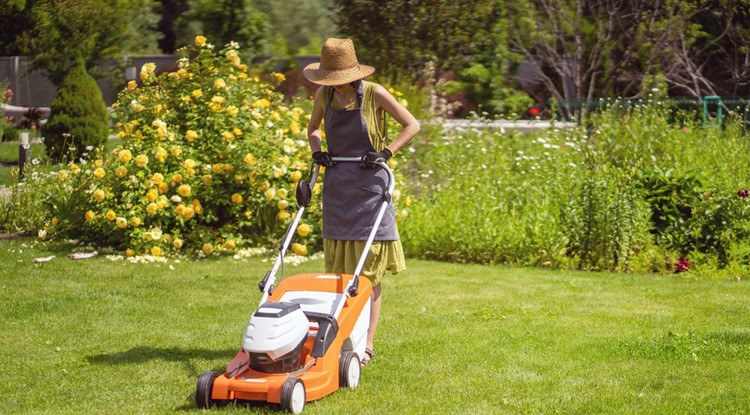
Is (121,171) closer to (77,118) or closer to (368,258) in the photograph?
(368,258)

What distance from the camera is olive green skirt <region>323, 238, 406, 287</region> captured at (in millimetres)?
5340

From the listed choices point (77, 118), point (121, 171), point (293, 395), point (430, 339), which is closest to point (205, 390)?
point (293, 395)

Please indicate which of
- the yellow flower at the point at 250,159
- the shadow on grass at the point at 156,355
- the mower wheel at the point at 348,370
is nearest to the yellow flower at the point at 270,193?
the yellow flower at the point at 250,159

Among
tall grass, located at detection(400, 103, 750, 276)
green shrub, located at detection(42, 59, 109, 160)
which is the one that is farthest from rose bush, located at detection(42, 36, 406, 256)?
green shrub, located at detection(42, 59, 109, 160)

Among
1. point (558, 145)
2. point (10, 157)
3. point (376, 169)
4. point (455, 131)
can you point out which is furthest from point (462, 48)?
point (376, 169)

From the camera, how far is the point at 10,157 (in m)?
17.4

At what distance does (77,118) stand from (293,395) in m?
12.8

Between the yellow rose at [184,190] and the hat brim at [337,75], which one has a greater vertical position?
the hat brim at [337,75]

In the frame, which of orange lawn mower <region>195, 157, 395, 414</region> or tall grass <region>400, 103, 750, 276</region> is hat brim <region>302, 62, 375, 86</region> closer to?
orange lawn mower <region>195, 157, 395, 414</region>

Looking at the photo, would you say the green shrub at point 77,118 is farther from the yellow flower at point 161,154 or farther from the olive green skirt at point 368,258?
the olive green skirt at point 368,258

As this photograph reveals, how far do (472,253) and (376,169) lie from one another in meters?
3.78

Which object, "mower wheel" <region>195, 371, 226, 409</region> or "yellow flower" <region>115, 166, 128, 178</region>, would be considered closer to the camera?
"mower wheel" <region>195, 371, 226, 409</region>

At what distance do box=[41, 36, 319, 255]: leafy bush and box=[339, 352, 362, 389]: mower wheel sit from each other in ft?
11.9

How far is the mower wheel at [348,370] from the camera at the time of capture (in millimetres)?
4879
